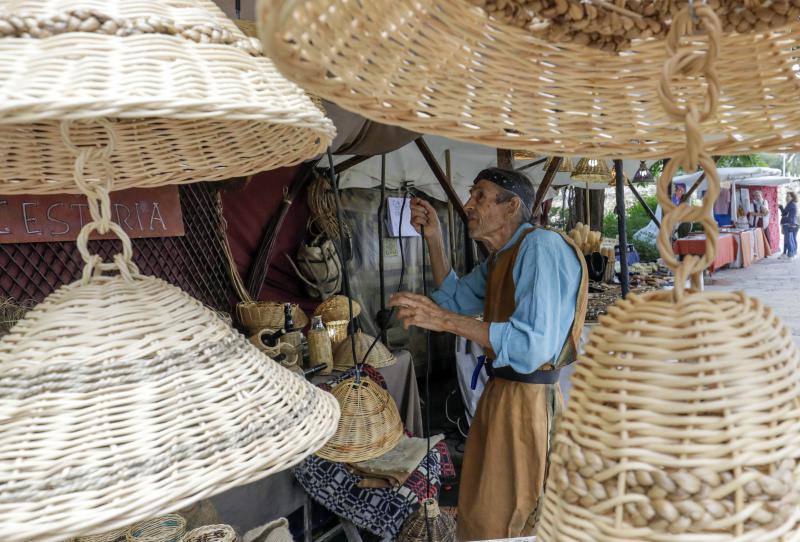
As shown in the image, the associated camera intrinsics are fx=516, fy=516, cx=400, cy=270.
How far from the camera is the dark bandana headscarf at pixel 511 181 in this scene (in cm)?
214

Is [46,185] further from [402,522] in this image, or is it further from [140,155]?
[402,522]

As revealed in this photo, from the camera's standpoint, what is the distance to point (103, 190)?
0.70 meters

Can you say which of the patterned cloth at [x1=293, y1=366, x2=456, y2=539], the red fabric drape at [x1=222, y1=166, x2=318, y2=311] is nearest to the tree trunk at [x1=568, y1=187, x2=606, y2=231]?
the red fabric drape at [x1=222, y1=166, x2=318, y2=311]

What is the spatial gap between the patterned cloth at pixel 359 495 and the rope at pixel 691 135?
1.81 metres

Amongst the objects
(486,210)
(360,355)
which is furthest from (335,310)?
(486,210)

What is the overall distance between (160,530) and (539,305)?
4.33 feet

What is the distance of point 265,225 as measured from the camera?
3.31m

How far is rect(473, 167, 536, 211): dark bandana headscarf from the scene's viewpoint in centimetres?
214

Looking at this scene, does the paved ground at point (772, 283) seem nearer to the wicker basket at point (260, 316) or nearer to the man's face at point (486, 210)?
the man's face at point (486, 210)

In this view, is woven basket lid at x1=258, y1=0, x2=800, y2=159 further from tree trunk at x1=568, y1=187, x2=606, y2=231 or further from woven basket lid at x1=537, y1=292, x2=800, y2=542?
tree trunk at x1=568, y1=187, x2=606, y2=231

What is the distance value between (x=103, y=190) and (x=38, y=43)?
0.64 feet

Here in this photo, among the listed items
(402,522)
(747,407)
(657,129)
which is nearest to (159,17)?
(657,129)

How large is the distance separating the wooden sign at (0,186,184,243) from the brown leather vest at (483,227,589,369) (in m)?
1.40

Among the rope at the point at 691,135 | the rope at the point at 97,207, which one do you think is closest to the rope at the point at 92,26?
the rope at the point at 97,207
